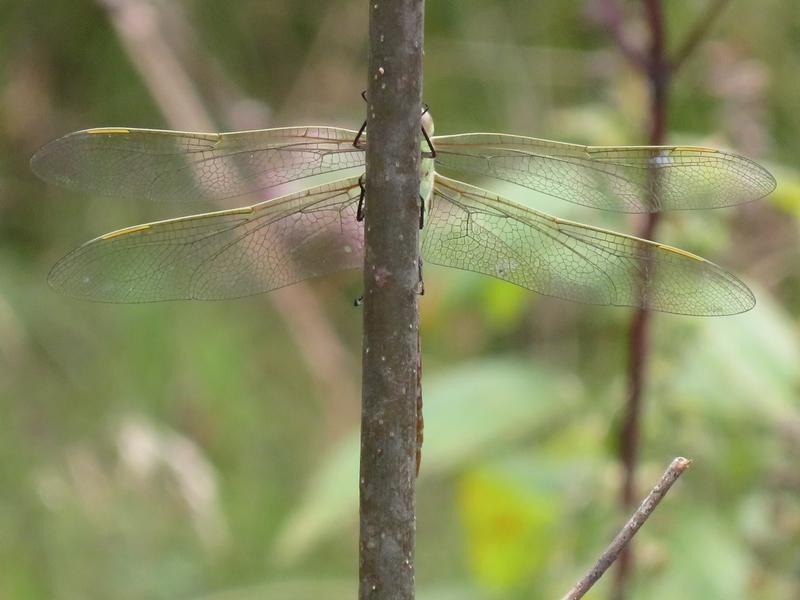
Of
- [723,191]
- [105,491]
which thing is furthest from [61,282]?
[105,491]

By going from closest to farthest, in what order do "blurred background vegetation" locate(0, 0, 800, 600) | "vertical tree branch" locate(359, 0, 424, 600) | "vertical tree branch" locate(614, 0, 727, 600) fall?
1. "vertical tree branch" locate(359, 0, 424, 600)
2. "vertical tree branch" locate(614, 0, 727, 600)
3. "blurred background vegetation" locate(0, 0, 800, 600)

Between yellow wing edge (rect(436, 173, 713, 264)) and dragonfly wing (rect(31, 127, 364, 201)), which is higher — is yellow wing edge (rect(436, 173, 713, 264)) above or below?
Result: below

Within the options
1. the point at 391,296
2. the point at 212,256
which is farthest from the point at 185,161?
the point at 391,296

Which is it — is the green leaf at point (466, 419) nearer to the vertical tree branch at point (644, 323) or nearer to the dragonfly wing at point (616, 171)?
the vertical tree branch at point (644, 323)

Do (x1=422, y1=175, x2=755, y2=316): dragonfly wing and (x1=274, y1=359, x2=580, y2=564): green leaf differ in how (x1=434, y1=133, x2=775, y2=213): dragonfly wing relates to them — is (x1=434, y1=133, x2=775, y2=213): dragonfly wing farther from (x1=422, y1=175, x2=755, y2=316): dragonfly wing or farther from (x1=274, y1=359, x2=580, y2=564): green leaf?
(x1=274, y1=359, x2=580, y2=564): green leaf

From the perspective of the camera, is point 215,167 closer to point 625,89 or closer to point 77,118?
point 625,89

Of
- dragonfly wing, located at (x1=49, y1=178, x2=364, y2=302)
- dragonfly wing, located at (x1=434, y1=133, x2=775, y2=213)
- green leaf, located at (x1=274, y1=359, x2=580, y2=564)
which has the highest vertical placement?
dragonfly wing, located at (x1=434, y1=133, x2=775, y2=213)

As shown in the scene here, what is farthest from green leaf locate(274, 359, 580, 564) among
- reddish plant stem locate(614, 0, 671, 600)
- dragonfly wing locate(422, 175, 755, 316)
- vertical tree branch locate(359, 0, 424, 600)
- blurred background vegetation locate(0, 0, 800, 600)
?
vertical tree branch locate(359, 0, 424, 600)

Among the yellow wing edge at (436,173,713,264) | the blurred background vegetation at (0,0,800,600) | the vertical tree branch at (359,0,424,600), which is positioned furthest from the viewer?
the blurred background vegetation at (0,0,800,600)
